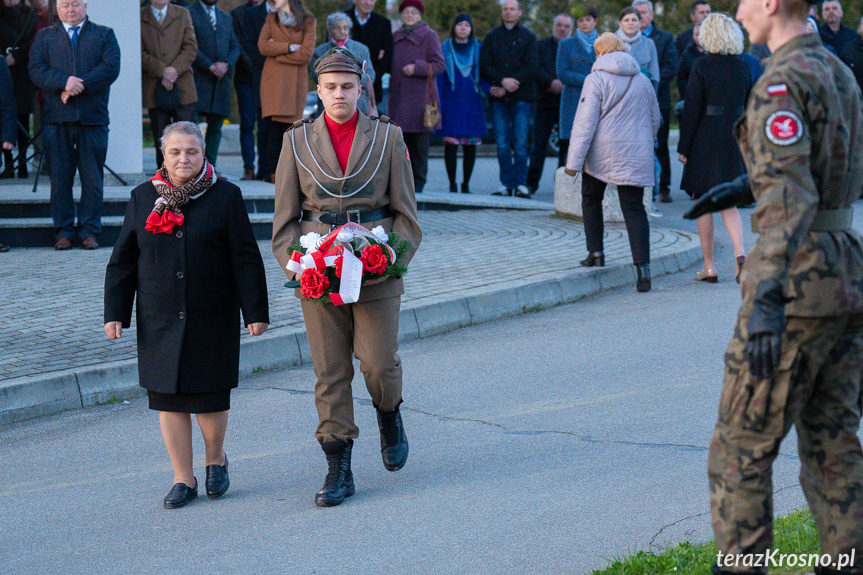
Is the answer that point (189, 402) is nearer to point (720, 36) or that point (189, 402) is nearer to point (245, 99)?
point (720, 36)

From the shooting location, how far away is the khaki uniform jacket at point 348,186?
482 cm

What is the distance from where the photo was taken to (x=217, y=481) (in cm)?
495

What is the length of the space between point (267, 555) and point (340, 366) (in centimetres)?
100

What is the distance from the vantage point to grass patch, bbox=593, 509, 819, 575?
3.67 metres

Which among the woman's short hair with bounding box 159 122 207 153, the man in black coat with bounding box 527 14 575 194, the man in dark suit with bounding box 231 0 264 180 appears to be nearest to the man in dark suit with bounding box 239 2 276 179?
the man in dark suit with bounding box 231 0 264 180

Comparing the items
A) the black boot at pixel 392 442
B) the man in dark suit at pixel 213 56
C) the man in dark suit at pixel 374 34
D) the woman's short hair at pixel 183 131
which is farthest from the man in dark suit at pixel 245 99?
the black boot at pixel 392 442

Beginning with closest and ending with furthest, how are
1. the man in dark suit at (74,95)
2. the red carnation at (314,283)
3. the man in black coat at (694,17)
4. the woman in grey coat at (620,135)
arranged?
1. the red carnation at (314,283)
2. the woman in grey coat at (620,135)
3. the man in dark suit at (74,95)
4. the man in black coat at (694,17)

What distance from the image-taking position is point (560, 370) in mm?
6961

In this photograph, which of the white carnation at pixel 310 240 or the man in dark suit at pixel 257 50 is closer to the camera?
the white carnation at pixel 310 240

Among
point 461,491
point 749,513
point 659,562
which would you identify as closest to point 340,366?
Answer: point 461,491

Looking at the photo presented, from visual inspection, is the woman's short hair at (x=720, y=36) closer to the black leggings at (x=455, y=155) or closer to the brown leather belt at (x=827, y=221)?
the black leggings at (x=455, y=155)

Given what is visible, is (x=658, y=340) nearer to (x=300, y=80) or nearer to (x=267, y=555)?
(x=267, y=555)

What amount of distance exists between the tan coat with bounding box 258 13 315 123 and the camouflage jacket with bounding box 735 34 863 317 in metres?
10.3

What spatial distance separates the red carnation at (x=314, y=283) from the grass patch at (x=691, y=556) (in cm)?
160
